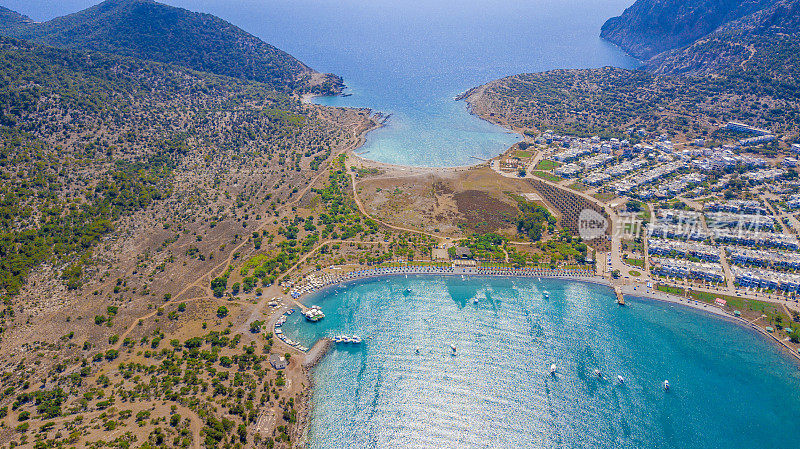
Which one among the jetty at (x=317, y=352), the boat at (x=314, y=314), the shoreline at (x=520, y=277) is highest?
the shoreline at (x=520, y=277)

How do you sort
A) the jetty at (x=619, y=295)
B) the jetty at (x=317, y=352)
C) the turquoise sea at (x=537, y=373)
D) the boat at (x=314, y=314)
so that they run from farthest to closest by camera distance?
the jetty at (x=619, y=295) → the boat at (x=314, y=314) → the jetty at (x=317, y=352) → the turquoise sea at (x=537, y=373)

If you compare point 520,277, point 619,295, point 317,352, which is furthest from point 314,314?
point 619,295

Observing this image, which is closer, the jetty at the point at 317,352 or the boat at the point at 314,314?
the jetty at the point at 317,352

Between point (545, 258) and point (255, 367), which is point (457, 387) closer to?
point (255, 367)

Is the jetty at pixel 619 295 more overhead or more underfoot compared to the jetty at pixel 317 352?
more overhead

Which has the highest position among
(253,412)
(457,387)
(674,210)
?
(674,210)

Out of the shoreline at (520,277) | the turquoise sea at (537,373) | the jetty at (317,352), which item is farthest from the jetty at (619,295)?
the jetty at (317,352)

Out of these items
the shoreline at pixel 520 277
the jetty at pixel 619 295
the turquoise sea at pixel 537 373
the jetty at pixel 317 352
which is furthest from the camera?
the jetty at pixel 619 295

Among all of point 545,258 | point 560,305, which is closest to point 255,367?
point 560,305

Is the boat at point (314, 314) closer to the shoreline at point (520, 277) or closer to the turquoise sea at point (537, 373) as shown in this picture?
the turquoise sea at point (537, 373)
